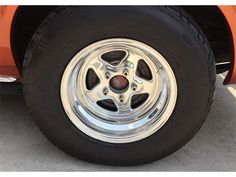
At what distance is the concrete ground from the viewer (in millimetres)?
2793

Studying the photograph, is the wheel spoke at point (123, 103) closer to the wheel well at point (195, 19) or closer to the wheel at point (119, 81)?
the wheel at point (119, 81)

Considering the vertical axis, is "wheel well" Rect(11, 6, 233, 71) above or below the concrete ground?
above

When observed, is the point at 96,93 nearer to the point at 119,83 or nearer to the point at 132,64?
the point at 119,83

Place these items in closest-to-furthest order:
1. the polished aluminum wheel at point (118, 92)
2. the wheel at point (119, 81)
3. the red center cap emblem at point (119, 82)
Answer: the wheel at point (119, 81) < the polished aluminum wheel at point (118, 92) < the red center cap emblem at point (119, 82)

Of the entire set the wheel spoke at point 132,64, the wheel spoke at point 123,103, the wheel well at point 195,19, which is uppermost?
the wheel well at point 195,19

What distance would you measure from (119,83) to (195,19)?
0.56m

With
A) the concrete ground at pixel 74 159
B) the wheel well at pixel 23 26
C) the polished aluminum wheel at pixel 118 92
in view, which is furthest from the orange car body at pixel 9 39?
the concrete ground at pixel 74 159

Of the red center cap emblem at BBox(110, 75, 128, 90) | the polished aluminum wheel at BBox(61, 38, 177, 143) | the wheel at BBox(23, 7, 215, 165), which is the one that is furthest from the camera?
the red center cap emblem at BBox(110, 75, 128, 90)

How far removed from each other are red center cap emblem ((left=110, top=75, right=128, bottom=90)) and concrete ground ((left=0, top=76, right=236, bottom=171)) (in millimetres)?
446

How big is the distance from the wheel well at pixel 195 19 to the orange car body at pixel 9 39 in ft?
0.11

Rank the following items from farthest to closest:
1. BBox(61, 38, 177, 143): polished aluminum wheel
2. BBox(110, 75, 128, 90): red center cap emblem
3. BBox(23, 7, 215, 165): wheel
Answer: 1. BBox(110, 75, 128, 90): red center cap emblem
2. BBox(61, 38, 177, 143): polished aluminum wheel
3. BBox(23, 7, 215, 165): wheel

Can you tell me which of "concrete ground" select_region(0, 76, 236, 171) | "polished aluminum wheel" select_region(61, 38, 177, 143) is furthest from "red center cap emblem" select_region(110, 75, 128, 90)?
"concrete ground" select_region(0, 76, 236, 171)

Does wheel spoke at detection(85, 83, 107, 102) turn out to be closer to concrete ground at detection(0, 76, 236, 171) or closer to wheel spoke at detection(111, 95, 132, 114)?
wheel spoke at detection(111, 95, 132, 114)

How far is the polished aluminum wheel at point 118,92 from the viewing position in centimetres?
263
